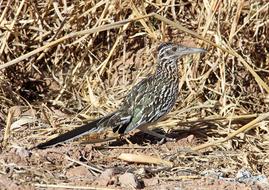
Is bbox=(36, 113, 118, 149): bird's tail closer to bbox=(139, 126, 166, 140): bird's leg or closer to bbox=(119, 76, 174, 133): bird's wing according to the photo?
bbox=(119, 76, 174, 133): bird's wing

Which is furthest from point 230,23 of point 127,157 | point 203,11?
point 127,157

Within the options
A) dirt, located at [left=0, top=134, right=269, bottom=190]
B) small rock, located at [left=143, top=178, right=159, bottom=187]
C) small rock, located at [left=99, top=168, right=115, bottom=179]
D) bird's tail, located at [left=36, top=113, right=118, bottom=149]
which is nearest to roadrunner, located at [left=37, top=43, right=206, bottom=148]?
bird's tail, located at [left=36, top=113, right=118, bottom=149]

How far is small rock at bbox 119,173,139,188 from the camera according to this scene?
473 centimetres

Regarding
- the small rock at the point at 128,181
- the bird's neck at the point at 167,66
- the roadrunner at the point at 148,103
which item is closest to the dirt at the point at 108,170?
the small rock at the point at 128,181

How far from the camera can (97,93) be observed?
679cm

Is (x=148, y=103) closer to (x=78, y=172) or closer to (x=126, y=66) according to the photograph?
(x=78, y=172)

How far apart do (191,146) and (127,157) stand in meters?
0.70

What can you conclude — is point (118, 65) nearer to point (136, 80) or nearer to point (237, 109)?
point (136, 80)

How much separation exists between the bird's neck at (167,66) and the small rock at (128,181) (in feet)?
4.47

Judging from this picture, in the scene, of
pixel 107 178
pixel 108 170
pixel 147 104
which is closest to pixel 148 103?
pixel 147 104

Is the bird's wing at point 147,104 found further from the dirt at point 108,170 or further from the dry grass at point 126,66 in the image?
the dry grass at point 126,66

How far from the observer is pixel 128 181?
187 inches

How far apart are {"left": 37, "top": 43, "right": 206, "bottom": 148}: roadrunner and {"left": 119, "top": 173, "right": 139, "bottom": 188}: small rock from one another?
27.9 inches

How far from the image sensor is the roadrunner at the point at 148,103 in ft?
18.0
